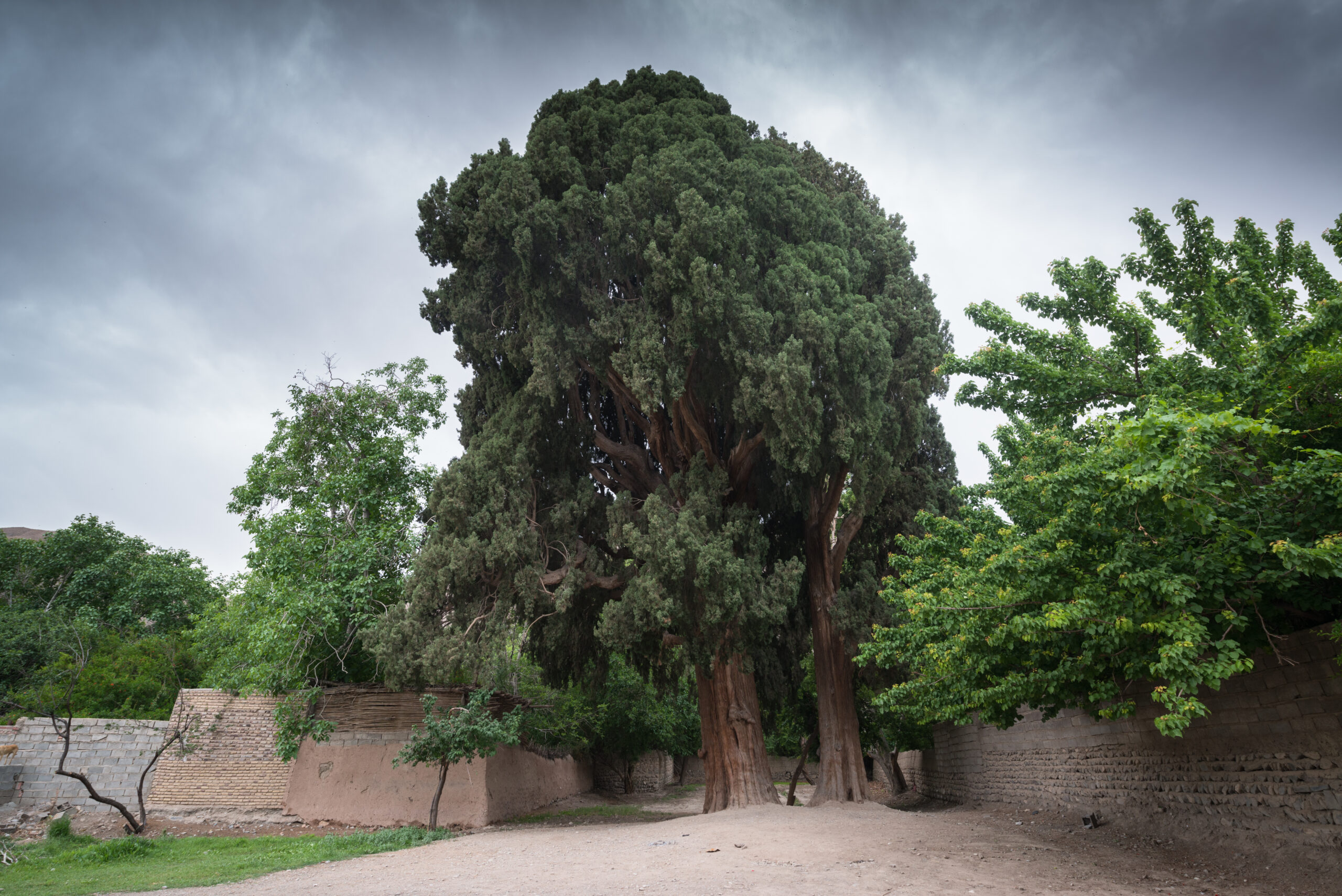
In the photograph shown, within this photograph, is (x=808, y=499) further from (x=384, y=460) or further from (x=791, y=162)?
(x=384, y=460)

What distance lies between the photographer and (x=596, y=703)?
1906 cm

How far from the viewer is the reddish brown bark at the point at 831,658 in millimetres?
12617

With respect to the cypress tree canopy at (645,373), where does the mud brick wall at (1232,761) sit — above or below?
below

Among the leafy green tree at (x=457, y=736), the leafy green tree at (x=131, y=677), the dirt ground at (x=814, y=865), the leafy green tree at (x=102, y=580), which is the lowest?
the dirt ground at (x=814, y=865)

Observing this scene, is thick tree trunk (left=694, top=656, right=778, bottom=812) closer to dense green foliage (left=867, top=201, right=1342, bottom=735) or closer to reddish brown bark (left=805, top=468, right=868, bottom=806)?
reddish brown bark (left=805, top=468, right=868, bottom=806)

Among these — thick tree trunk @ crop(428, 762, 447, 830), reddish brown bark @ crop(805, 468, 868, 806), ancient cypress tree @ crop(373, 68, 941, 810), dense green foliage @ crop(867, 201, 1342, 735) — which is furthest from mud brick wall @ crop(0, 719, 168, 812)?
dense green foliage @ crop(867, 201, 1342, 735)

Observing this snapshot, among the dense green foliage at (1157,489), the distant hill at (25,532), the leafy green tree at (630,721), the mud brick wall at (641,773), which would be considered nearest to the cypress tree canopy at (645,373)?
the dense green foliage at (1157,489)

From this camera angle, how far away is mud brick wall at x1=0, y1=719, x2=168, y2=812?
1131 cm

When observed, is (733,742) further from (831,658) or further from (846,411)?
(846,411)

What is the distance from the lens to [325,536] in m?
14.0

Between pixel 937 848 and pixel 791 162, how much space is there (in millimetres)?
11312

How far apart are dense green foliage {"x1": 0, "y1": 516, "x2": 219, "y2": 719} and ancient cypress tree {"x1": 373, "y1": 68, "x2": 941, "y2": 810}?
28.0ft

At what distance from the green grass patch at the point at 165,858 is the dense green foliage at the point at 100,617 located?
156 inches

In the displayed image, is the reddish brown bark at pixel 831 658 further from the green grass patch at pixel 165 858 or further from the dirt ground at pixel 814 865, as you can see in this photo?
the green grass patch at pixel 165 858
